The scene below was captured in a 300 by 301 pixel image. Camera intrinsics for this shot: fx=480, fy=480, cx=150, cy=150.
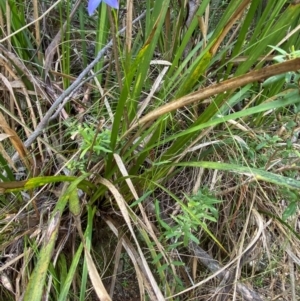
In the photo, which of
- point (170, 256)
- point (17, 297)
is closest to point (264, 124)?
point (170, 256)

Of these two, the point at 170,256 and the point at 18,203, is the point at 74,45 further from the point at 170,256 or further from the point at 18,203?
the point at 170,256

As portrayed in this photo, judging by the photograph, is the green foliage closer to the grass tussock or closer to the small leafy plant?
the grass tussock

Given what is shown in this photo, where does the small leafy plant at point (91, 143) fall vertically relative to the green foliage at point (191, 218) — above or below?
above

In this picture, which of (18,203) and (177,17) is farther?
(177,17)

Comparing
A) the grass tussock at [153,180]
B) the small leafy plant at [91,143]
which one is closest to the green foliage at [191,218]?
the grass tussock at [153,180]

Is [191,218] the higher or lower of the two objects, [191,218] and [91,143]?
the lower

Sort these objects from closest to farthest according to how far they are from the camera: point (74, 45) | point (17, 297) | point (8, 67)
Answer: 1. point (17, 297)
2. point (8, 67)
3. point (74, 45)

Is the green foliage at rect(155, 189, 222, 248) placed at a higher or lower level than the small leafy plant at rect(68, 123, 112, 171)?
lower

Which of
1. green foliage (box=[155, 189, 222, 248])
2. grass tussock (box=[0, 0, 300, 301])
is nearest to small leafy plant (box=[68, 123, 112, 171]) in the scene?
grass tussock (box=[0, 0, 300, 301])

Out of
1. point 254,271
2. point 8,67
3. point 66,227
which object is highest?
point 8,67

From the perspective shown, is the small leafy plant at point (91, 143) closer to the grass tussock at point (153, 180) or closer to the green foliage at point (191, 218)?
the grass tussock at point (153, 180)

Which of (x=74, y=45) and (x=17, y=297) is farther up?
(x=74, y=45)
